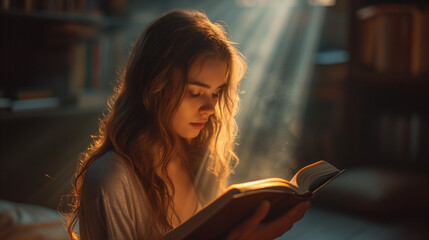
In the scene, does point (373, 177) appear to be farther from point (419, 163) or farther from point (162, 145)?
point (162, 145)

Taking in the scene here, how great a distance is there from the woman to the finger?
4cm

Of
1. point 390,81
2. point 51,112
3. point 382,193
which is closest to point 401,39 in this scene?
point 390,81

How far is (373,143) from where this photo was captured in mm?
2141

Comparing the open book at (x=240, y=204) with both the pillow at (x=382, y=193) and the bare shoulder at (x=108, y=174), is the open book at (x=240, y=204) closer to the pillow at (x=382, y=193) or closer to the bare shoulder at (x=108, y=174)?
the bare shoulder at (x=108, y=174)

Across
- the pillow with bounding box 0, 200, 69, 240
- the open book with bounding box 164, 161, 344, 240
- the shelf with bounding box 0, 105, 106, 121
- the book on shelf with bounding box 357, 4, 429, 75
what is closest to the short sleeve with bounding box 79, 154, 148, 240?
the open book with bounding box 164, 161, 344, 240

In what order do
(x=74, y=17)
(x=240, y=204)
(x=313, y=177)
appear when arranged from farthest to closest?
(x=74, y=17), (x=313, y=177), (x=240, y=204)

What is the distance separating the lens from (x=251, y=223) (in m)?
0.63

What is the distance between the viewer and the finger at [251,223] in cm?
61

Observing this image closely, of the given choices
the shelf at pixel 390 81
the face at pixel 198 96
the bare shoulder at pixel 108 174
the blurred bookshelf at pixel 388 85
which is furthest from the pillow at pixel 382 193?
the bare shoulder at pixel 108 174

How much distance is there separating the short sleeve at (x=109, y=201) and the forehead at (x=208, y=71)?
0.71ft

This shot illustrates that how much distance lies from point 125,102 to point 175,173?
8.4 inches

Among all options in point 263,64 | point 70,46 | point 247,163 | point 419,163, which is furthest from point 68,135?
point 419,163

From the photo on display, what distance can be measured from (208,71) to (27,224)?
0.98m

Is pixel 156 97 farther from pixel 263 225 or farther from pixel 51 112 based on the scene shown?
pixel 51 112
